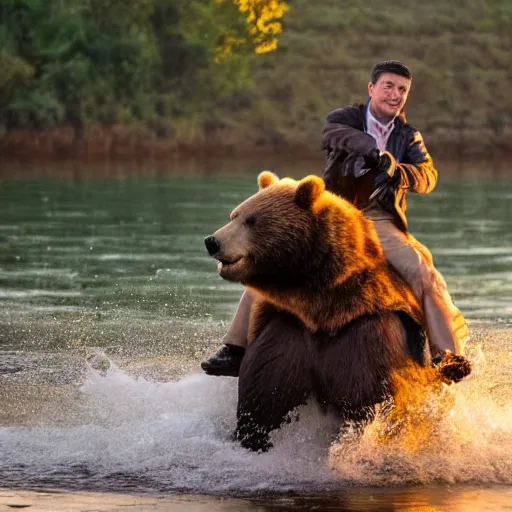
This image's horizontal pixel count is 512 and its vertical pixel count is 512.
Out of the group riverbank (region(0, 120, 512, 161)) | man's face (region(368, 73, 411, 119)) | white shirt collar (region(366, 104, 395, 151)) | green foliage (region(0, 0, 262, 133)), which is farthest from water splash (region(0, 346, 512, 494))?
green foliage (region(0, 0, 262, 133))

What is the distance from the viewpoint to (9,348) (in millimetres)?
11094

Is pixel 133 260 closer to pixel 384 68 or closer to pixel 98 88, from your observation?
pixel 384 68

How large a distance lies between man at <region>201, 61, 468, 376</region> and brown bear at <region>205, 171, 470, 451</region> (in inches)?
8.1

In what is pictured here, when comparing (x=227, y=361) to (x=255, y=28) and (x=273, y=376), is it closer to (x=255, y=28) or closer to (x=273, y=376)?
(x=273, y=376)

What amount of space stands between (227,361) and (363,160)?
115 centimetres

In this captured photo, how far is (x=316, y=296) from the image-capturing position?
281 inches

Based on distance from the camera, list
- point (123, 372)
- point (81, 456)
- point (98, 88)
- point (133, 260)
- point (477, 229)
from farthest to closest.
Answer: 1. point (98, 88)
2. point (477, 229)
3. point (133, 260)
4. point (123, 372)
5. point (81, 456)

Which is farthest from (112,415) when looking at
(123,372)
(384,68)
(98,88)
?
(98,88)

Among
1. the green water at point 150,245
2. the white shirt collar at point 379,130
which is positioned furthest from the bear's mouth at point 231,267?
the green water at point 150,245

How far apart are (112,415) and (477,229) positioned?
44.4 ft

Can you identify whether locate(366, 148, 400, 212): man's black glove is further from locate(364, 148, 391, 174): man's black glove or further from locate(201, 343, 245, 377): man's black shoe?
locate(201, 343, 245, 377): man's black shoe

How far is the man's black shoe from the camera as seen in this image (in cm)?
787

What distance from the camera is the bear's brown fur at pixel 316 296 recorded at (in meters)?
7.07

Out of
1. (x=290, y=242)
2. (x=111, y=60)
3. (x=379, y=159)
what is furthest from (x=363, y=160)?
(x=111, y=60)
